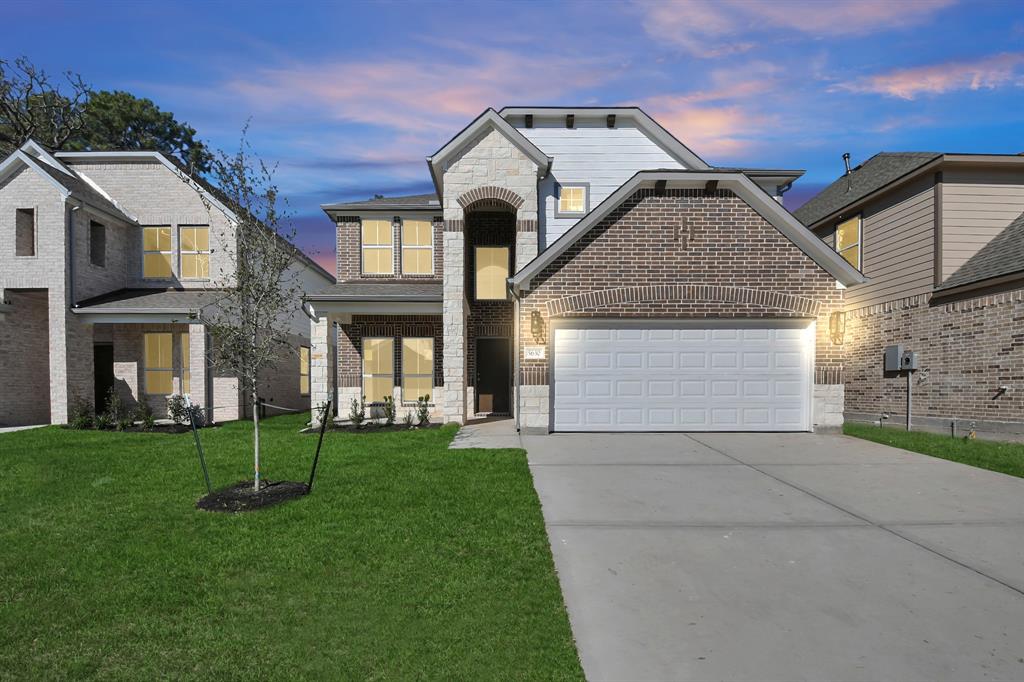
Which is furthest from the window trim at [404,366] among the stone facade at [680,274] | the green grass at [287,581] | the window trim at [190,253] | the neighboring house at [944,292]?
the neighboring house at [944,292]

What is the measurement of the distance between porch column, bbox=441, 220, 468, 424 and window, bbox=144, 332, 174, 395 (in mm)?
9419

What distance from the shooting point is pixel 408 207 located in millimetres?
15984

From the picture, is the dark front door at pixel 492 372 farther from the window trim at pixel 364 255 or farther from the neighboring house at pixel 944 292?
the neighboring house at pixel 944 292

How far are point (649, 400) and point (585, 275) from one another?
10.5 ft

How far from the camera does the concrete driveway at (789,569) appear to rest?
3.41 metres

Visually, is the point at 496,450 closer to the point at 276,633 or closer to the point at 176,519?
the point at 176,519

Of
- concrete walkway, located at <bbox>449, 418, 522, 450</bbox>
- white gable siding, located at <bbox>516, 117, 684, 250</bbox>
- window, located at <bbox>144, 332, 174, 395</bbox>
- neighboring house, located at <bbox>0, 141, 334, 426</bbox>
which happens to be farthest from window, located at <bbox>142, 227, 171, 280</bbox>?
white gable siding, located at <bbox>516, 117, 684, 250</bbox>

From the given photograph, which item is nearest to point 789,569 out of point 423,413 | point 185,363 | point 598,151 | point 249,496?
point 249,496

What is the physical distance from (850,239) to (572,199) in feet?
29.0

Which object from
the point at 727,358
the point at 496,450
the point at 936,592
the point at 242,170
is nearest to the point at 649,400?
the point at 727,358

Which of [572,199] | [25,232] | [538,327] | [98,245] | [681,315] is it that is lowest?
[538,327]

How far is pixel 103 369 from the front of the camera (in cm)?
1633

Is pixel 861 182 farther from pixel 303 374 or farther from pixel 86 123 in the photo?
pixel 86 123

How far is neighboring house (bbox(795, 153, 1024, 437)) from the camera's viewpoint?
11344 millimetres
